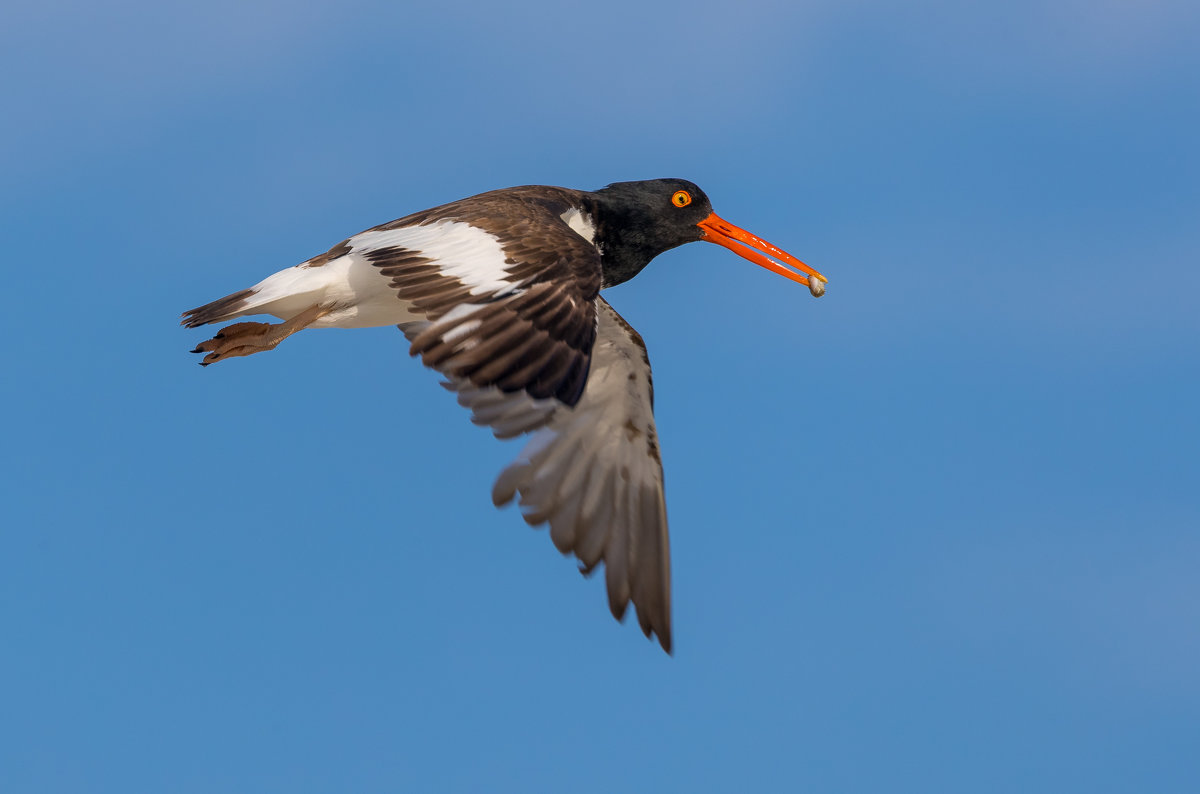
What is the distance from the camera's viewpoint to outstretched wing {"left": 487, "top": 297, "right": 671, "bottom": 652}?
961 cm

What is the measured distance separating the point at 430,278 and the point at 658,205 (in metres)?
4.06

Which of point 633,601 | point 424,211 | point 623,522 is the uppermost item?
point 424,211

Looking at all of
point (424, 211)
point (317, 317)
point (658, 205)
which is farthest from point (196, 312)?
point (658, 205)

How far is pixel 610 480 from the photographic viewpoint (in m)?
10.4

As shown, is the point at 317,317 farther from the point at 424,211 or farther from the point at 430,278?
the point at 430,278

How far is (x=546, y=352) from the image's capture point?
725 cm

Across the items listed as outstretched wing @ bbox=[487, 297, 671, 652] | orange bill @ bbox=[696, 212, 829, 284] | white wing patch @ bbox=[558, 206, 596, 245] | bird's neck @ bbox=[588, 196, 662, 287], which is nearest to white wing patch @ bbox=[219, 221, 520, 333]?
outstretched wing @ bbox=[487, 297, 671, 652]

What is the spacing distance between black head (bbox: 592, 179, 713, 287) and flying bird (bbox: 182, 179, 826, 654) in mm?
13

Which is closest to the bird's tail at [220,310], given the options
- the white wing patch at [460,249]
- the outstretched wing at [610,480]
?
the white wing patch at [460,249]

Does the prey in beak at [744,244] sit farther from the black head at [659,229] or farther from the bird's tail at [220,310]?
the bird's tail at [220,310]

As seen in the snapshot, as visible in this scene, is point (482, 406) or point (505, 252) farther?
point (482, 406)

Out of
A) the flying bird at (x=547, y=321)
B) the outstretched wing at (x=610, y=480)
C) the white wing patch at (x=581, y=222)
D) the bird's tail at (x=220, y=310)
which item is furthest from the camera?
the white wing patch at (x=581, y=222)

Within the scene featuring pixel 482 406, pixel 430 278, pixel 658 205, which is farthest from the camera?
pixel 658 205

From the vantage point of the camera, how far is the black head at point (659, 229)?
11.2 m
